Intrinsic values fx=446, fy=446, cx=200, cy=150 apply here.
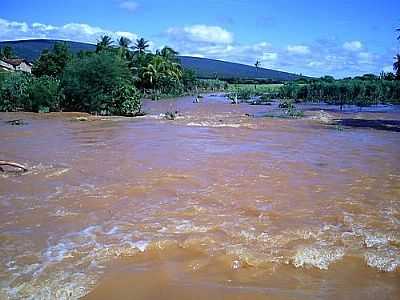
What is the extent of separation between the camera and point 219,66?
194 metres

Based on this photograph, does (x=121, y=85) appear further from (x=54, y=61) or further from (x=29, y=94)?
(x=54, y=61)

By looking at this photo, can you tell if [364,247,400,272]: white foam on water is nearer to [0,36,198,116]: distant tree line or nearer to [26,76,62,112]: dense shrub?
[0,36,198,116]: distant tree line

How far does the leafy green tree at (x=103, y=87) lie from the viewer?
1115 inches

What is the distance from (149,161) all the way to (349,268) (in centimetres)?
800

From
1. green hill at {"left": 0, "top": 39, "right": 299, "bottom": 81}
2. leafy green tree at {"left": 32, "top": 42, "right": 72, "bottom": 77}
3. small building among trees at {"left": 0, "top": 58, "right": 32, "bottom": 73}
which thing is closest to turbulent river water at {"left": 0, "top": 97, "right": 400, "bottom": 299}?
leafy green tree at {"left": 32, "top": 42, "right": 72, "bottom": 77}

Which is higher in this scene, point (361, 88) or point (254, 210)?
point (361, 88)

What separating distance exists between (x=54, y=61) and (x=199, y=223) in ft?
140

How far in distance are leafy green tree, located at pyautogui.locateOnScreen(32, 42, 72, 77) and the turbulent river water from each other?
3261cm

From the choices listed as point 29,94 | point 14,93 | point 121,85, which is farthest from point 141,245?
point 14,93

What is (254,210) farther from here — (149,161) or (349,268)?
(149,161)

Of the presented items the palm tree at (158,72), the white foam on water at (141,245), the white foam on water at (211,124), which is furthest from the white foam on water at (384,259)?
the palm tree at (158,72)

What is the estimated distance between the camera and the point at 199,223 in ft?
23.2

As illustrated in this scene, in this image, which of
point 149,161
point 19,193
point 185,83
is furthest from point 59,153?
point 185,83

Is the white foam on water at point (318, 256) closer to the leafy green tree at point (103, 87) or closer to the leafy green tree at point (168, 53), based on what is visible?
the leafy green tree at point (103, 87)
